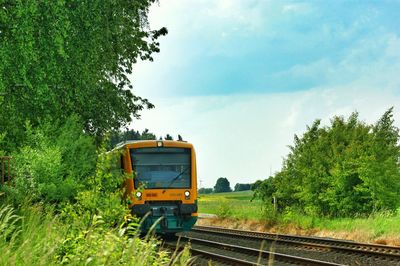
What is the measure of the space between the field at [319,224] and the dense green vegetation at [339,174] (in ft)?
3.05

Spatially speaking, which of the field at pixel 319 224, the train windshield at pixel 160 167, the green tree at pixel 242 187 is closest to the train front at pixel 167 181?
the train windshield at pixel 160 167

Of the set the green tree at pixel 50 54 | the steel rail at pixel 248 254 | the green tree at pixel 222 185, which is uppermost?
the green tree at pixel 222 185

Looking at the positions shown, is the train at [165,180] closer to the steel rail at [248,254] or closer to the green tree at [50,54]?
the steel rail at [248,254]

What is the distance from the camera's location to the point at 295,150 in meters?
33.5

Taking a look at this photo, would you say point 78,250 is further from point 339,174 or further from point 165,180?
point 339,174

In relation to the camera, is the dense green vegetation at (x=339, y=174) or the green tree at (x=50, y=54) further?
the dense green vegetation at (x=339, y=174)

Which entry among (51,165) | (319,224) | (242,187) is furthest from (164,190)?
(242,187)

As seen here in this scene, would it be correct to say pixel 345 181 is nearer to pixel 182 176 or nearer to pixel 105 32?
pixel 182 176

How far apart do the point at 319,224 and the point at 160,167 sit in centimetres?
723

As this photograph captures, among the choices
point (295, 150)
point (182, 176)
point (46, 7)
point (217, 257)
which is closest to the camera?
point (217, 257)

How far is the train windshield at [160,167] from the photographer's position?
64.3ft

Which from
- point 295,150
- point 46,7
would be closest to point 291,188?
point 295,150

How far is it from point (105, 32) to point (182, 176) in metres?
4.64

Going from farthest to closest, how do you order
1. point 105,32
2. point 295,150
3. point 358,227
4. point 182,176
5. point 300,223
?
point 295,150 < point 300,223 < point 358,227 < point 182,176 < point 105,32
